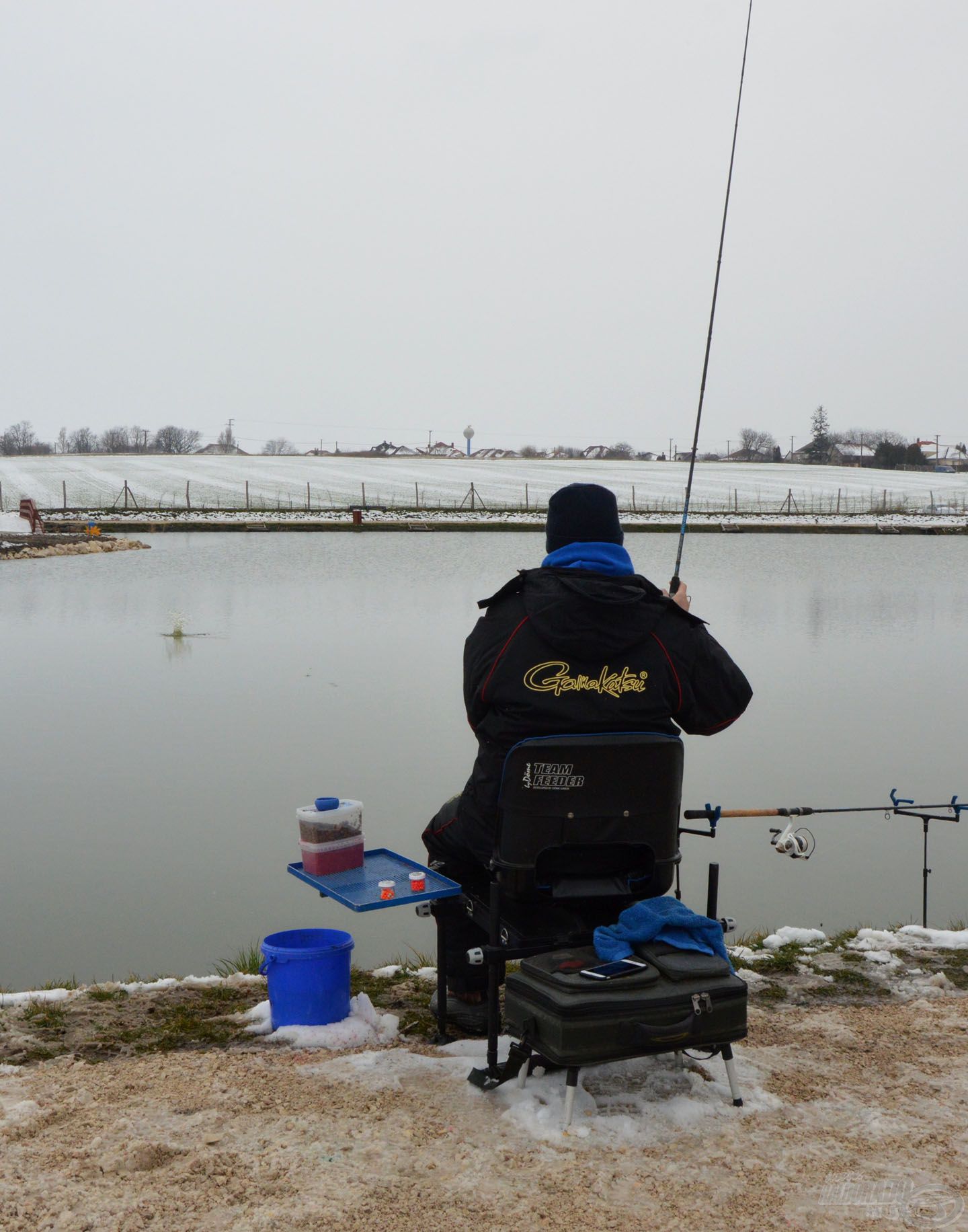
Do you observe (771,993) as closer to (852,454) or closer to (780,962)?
(780,962)

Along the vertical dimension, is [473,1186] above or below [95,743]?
above

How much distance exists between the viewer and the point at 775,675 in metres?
9.68

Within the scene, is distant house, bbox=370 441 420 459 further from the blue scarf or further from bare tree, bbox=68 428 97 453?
the blue scarf

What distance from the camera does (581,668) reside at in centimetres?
275

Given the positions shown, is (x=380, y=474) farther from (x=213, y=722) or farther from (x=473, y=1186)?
(x=473, y=1186)

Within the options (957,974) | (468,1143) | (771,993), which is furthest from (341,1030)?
(957,974)

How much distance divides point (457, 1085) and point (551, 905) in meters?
0.48

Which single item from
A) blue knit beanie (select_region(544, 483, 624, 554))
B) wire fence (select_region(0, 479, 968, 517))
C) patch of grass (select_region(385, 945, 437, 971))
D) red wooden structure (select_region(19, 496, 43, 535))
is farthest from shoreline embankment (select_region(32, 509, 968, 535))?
blue knit beanie (select_region(544, 483, 624, 554))

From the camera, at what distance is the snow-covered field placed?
1629 inches

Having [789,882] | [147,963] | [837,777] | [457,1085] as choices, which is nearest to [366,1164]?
[457,1085]

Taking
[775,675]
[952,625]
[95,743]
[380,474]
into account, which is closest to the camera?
[95,743]

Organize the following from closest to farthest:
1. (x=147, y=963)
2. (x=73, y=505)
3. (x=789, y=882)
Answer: (x=147, y=963) < (x=789, y=882) < (x=73, y=505)

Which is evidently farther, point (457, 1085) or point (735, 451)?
point (735, 451)

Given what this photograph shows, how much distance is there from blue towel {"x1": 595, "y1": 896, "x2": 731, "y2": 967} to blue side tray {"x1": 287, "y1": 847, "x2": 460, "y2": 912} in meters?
0.46
